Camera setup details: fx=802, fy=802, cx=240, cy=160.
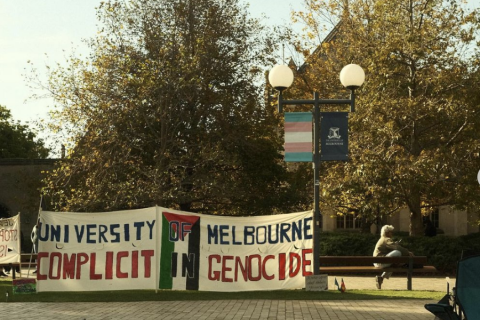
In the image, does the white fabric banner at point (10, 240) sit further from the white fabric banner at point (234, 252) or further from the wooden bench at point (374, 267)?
the wooden bench at point (374, 267)

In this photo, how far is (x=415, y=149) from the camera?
2669 centimetres

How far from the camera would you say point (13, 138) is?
7838 cm

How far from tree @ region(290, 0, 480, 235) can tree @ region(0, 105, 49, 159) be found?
178 ft

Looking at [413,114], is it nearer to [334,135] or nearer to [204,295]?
[334,135]

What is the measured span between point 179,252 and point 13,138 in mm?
66281

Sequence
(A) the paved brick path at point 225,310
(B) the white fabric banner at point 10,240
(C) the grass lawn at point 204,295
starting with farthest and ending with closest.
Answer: (B) the white fabric banner at point 10,240
(C) the grass lawn at point 204,295
(A) the paved brick path at point 225,310

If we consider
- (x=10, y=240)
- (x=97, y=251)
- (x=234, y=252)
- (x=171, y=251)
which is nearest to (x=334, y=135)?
(x=234, y=252)

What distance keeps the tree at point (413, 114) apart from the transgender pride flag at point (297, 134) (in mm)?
9303

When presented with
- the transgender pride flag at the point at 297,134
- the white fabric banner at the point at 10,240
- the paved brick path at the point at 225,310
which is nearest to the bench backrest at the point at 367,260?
the transgender pride flag at the point at 297,134

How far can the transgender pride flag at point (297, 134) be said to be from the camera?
1645 centimetres

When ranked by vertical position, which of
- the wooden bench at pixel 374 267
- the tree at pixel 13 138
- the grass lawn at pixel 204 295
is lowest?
the grass lawn at pixel 204 295

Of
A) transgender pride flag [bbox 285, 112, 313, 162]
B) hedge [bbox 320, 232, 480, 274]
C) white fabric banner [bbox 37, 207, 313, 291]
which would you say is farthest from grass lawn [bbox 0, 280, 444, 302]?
hedge [bbox 320, 232, 480, 274]

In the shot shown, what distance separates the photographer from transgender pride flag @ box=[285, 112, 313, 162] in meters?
16.5

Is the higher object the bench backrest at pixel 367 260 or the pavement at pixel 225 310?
the bench backrest at pixel 367 260
